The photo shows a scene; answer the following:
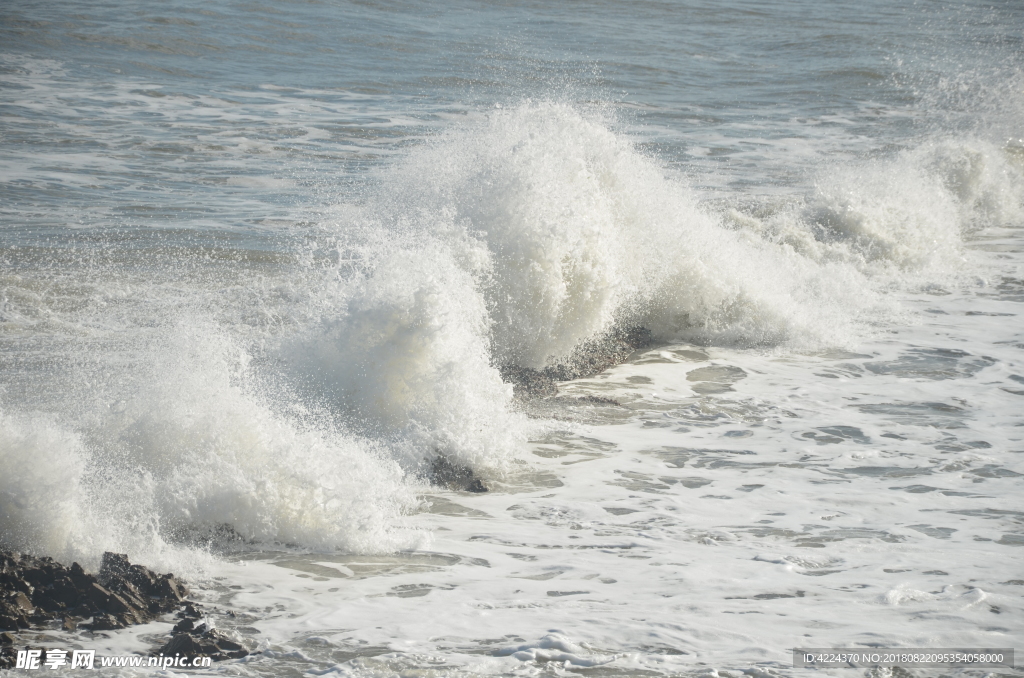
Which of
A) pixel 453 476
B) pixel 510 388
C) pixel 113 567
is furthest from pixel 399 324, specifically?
pixel 113 567

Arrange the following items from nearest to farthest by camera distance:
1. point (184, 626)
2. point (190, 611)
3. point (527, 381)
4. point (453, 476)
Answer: point (184, 626)
point (190, 611)
point (453, 476)
point (527, 381)

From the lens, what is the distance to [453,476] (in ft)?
15.6

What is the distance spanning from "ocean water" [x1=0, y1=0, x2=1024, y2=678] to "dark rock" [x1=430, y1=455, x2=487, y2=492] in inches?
2.1

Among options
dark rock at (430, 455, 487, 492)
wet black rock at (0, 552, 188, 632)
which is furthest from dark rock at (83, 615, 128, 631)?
dark rock at (430, 455, 487, 492)

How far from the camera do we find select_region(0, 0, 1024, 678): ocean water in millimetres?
3479

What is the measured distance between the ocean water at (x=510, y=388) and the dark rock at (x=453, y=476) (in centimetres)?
5

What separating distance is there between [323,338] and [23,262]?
3.73m

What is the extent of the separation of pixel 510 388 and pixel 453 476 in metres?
0.96

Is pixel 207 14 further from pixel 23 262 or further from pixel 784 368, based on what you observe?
pixel 784 368

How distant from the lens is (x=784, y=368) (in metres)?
6.79

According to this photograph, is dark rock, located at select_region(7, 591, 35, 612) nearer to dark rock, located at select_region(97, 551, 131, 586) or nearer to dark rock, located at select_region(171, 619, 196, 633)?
dark rock, located at select_region(97, 551, 131, 586)

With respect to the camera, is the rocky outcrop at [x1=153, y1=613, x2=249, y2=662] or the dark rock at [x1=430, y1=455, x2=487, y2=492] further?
the dark rock at [x1=430, y1=455, x2=487, y2=492]

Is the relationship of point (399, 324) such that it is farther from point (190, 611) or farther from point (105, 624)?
point (105, 624)

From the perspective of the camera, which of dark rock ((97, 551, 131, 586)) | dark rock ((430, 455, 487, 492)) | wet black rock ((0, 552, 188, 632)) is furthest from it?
dark rock ((430, 455, 487, 492))
